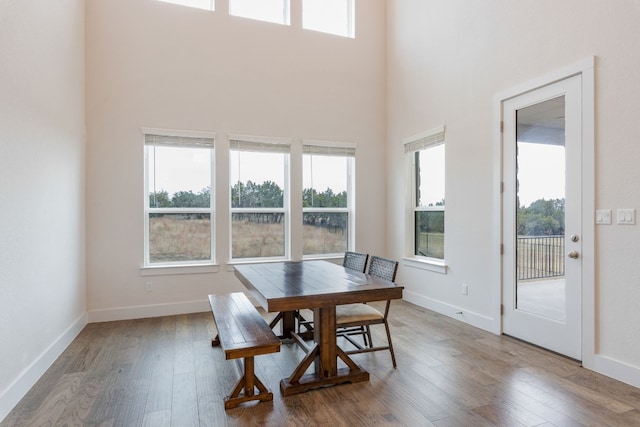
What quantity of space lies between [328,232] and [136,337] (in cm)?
280

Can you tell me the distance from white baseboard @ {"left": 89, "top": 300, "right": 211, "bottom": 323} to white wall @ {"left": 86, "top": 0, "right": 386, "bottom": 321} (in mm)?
13

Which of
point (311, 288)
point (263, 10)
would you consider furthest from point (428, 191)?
point (263, 10)

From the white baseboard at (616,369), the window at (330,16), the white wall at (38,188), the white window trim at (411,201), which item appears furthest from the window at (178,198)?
the white baseboard at (616,369)

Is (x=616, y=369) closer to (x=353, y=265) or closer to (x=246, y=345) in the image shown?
(x=353, y=265)

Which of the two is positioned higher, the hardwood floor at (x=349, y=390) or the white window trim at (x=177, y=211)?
the white window trim at (x=177, y=211)

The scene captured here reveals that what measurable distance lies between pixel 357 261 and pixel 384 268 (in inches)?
19.9

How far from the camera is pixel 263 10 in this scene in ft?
16.2

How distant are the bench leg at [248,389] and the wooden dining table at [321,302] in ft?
0.49

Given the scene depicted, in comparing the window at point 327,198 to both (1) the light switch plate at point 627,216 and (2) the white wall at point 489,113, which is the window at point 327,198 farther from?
(1) the light switch plate at point 627,216

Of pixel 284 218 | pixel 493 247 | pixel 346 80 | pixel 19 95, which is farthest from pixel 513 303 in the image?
pixel 19 95

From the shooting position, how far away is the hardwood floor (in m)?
2.15

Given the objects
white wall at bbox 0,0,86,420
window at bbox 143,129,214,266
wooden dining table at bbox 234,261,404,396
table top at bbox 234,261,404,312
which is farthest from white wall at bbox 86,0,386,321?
wooden dining table at bbox 234,261,404,396

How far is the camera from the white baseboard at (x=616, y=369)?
2498mm

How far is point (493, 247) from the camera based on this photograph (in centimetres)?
368
